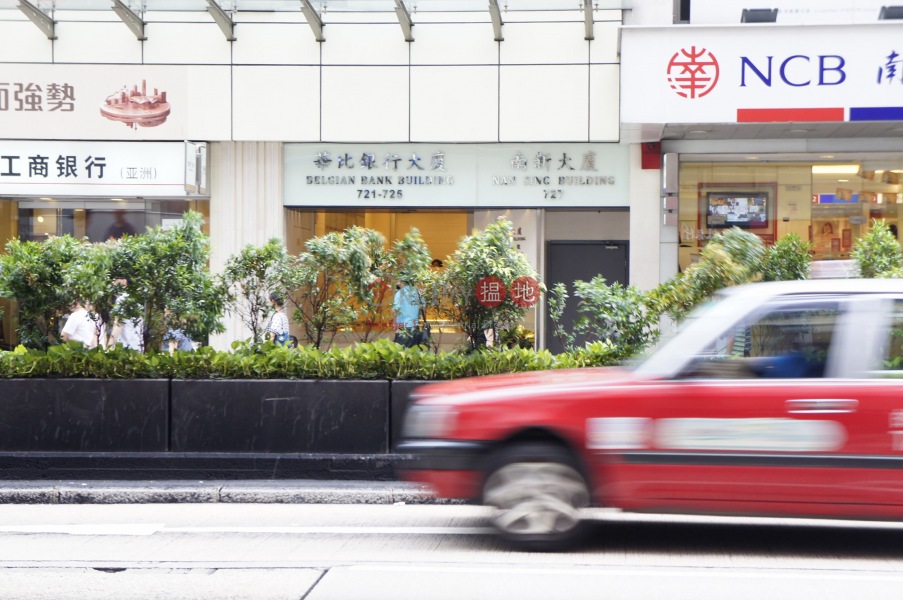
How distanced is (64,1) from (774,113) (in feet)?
36.4

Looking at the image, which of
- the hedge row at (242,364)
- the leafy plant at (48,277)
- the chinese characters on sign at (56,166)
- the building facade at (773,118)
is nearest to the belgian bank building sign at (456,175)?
the building facade at (773,118)

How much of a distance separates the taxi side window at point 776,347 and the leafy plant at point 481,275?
3897 mm

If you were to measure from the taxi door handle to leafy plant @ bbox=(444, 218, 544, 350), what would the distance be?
168 inches

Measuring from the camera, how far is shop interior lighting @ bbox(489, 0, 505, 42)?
16158mm

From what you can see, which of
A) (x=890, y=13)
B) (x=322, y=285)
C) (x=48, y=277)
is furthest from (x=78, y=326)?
(x=890, y=13)

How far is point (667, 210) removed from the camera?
16.9 meters

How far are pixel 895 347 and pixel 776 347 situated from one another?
26.3 inches

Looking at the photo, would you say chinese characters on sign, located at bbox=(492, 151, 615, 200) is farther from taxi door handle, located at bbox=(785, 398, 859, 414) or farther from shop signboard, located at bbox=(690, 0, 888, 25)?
taxi door handle, located at bbox=(785, 398, 859, 414)

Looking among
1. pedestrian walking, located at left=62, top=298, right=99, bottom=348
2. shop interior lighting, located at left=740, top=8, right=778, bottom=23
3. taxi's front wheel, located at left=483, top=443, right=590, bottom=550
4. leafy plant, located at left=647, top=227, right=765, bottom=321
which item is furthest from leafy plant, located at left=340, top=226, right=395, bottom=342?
shop interior lighting, located at left=740, top=8, right=778, bottom=23

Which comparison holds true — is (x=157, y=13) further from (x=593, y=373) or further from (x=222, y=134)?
(x=593, y=373)

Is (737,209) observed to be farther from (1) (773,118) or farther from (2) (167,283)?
(2) (167,283)

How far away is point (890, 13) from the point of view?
16.0m

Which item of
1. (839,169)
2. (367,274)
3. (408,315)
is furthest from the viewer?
(839,169)

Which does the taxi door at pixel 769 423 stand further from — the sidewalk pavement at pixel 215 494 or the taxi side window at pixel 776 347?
the sidewalk pavement at pixel 215 494
